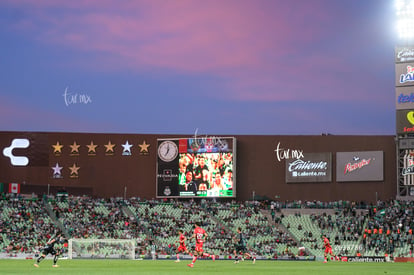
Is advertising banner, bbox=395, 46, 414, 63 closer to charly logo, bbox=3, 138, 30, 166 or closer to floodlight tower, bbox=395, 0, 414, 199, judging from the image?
floodlight tower, bbox=395, 0, 414, 199

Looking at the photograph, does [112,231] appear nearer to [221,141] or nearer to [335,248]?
[221,141]

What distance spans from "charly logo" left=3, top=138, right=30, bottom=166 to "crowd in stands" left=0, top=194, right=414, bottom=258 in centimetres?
840

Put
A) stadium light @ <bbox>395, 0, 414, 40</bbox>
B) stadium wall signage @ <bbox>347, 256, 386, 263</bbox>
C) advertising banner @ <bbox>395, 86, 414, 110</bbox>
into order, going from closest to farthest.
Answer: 1. stadium wall signage @ <bbox>347, 256, 386, 263</bbox>
2. stadium light @ <bbox>395, 0, 414, 40</bbox>
3. advertising banner @ <bbox>395, 86, 414, 110</bbox>

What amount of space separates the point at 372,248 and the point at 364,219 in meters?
8.24

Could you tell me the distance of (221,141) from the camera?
3610 inches

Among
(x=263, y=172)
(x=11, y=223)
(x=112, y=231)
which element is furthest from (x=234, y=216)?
(x=11, y=223)

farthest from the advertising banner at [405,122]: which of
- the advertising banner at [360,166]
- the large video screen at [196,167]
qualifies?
the large video screen at [196,167]

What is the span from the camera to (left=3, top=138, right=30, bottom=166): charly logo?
→ 96062 mm

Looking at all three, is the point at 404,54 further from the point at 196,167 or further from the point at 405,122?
the point at 196,167

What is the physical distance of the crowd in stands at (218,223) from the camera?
3027 inches

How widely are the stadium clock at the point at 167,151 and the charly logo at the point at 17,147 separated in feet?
63.0

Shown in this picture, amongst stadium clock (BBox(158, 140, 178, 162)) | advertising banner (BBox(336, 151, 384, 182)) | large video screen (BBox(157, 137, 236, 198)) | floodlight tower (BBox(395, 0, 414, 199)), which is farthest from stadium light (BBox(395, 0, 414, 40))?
stadium clock (BBox(158, 140, 178, 162))

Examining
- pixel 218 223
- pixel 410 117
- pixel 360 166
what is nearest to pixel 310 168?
pixel 360 166

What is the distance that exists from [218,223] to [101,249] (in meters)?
19.7
